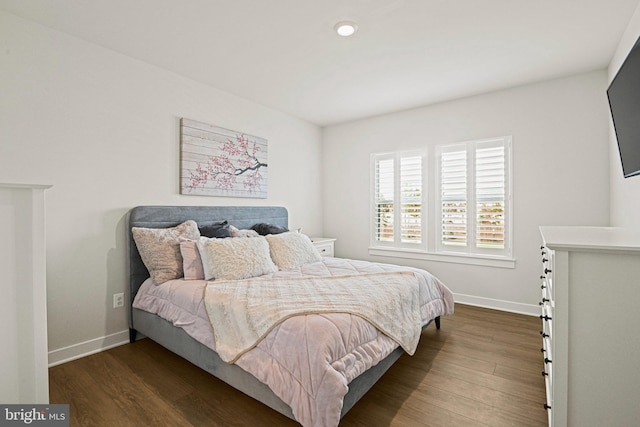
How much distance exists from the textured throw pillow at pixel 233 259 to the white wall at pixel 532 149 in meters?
2.32

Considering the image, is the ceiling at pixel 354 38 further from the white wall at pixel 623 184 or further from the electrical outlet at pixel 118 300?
the electrical outlet at pixel 118 300

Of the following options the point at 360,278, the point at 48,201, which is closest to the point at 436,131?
the point at 360,278

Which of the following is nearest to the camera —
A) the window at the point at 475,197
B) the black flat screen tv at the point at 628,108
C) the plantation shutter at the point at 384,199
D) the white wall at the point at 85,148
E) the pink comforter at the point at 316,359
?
the pink comforter at the point at 316,359

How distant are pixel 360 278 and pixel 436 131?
8.08 feet

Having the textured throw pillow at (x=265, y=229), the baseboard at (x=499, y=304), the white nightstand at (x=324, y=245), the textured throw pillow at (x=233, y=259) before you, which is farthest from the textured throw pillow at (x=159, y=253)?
the baseboard at (x=499, y=304)

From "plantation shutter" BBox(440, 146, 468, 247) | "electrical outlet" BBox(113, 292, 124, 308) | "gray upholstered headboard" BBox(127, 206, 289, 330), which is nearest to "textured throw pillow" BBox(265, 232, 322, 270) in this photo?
"gray upholstered headboard" BBox(127, 206, 289, 330)

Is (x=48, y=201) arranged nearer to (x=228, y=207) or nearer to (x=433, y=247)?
(x=228, y=207)

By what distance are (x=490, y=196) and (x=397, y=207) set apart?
46.0 inches

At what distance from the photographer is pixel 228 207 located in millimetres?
3469

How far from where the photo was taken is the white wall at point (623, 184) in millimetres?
2123

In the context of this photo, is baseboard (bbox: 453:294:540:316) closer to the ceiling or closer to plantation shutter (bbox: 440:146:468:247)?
plantation shutter (bbox: 440:146:468:247)

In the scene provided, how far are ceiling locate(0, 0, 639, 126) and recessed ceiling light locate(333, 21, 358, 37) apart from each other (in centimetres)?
5

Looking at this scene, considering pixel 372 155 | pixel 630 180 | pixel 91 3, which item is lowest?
pixel 630 180

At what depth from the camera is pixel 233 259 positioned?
253 centimetres
